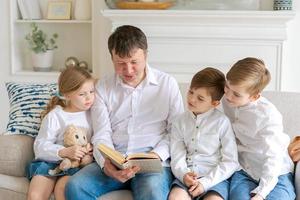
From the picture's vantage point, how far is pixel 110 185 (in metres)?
2.29

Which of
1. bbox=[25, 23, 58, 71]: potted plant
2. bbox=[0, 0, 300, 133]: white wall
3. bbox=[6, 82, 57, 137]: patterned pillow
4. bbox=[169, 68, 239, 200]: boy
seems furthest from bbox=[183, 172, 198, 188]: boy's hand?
bbox=[25, 23, 58, 71]: potted plant

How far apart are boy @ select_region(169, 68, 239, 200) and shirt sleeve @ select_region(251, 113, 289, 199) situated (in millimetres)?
134

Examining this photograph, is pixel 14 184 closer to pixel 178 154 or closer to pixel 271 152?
pixel 178 154

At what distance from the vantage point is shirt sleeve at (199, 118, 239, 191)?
Answer: 2.17 meters

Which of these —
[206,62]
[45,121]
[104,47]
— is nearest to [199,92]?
[45,121]

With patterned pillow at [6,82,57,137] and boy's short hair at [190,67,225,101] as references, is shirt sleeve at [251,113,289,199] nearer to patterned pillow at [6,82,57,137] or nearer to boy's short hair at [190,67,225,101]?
boy's short hair at [190,67,225,101]

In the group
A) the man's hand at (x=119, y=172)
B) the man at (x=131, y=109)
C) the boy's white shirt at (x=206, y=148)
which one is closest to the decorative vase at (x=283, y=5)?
the man at (x=131, y=109)

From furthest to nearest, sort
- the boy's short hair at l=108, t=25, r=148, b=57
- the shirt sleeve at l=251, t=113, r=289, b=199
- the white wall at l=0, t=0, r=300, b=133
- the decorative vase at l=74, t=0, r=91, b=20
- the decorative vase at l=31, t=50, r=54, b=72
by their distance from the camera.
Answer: the decorative vase at l=31, t=50, r=54, b=72
the decorative vase at l=74, t=0, r=91, b=20
the white wall at l=0, t=0, r=300, b=133
the boy's short hair at l=108, t=25, r=148, b=57
the shirt sleeve at l=251, t=113, r=289, b=199

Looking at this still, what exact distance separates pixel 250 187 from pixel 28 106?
1.19 metres

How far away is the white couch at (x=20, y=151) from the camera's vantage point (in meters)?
2.40

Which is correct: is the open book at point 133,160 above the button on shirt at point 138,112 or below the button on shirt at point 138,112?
below

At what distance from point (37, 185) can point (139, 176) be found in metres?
0.45

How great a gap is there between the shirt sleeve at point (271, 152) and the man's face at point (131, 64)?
0.59m

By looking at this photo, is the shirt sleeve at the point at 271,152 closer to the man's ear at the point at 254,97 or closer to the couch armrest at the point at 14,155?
the man's ear at the point at 254,97
